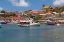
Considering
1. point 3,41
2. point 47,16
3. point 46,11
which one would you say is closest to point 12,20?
point 47,16

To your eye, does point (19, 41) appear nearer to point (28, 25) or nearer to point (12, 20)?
point (28, 25)

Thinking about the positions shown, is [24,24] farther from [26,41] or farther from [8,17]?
[8,17]

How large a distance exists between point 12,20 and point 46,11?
3546cm

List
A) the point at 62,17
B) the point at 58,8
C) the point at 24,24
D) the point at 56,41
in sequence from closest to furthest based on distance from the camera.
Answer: the point at 56,41, the point at 24,24, the point at 62,17, the point at 58,8

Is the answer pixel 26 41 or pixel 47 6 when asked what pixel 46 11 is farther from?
pixel 26 41

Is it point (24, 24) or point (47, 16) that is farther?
point (47, 16)

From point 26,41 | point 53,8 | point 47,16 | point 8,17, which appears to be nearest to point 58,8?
point 53,8

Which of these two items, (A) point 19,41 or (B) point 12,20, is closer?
(A) point 19,41

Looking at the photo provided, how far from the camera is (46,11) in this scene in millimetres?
172375

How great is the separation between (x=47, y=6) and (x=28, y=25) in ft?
316

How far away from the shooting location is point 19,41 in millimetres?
31250

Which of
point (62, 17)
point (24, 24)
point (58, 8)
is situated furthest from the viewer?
point (58, 8)

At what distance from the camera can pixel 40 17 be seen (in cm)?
14462

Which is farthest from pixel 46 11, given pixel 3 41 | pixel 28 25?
pixel 3 41
